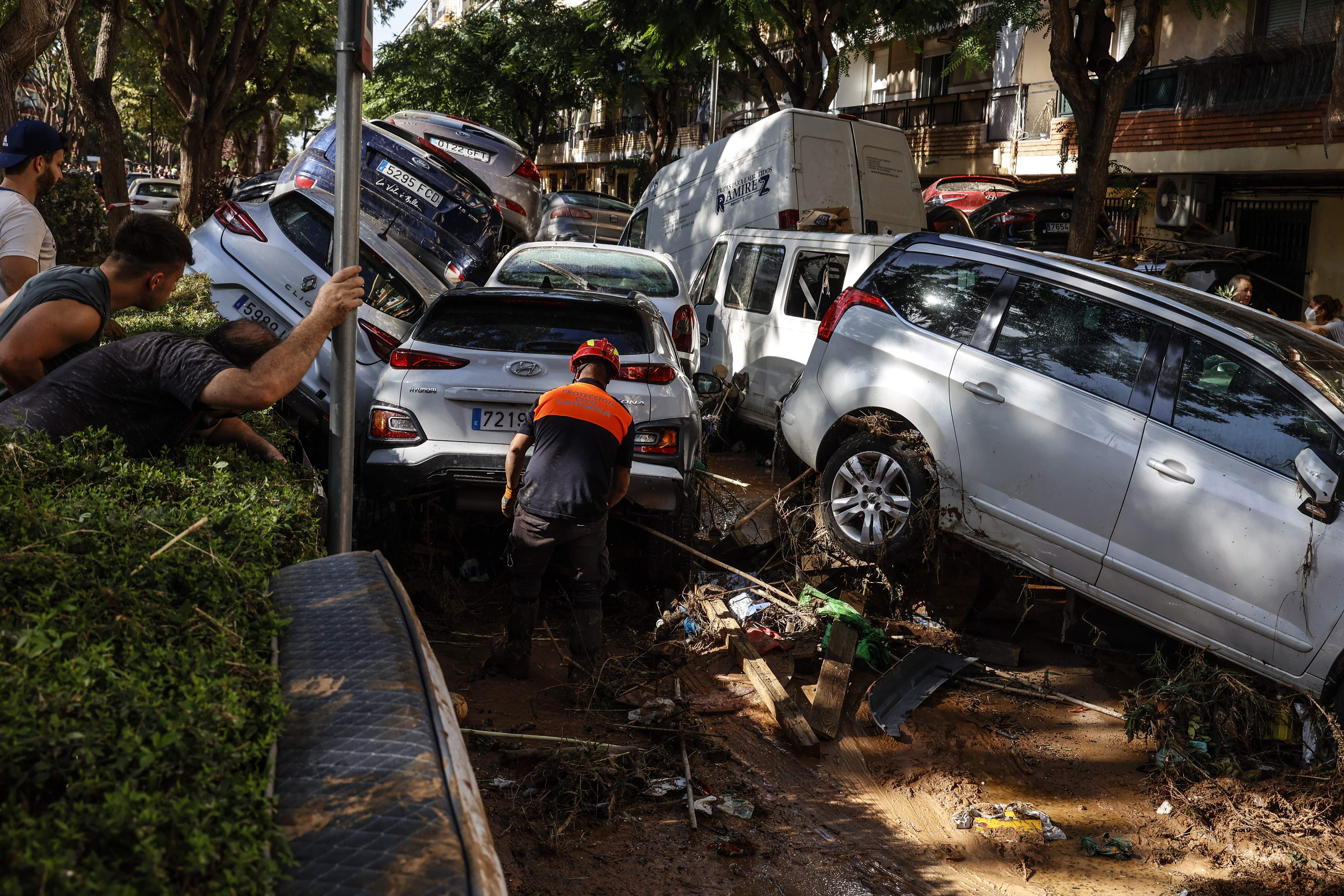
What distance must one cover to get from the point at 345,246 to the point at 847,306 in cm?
404

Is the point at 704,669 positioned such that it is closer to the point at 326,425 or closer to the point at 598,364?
the point at 598,364

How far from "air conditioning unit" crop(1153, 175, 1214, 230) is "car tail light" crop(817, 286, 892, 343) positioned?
47.9ft

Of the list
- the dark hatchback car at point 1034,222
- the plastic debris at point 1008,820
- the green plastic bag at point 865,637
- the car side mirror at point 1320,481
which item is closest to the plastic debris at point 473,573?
the green plastic bag at point 865,637

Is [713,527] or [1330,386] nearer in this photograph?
[1330,386]

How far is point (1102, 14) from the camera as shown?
11430 millimetres

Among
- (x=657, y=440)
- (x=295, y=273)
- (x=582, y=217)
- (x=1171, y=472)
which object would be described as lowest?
(x=657, y=440)

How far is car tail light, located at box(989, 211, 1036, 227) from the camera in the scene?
16.3m

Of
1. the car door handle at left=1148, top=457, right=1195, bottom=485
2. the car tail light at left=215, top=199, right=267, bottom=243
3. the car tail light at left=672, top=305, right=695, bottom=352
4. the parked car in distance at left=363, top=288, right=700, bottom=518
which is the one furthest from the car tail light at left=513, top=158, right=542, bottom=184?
the car door handle at left=1148, top=457, right=1195, bottom=485

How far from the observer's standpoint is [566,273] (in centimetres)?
928

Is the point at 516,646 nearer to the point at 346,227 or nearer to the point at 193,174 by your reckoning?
the point at 346,227

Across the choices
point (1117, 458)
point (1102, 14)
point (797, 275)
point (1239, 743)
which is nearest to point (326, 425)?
point (797, 275)

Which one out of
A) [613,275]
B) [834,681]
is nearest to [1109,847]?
[834,681]

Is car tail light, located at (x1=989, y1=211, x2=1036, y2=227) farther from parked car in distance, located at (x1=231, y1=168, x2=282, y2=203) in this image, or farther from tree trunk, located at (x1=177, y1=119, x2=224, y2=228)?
tree trunk, located at (x1=177, y1=119, x2=224, y2=228)

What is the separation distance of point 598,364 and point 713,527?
90.0 inches
